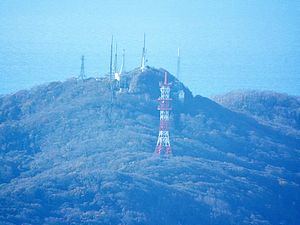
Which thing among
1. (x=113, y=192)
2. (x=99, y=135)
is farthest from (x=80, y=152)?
(x=113, y=192)

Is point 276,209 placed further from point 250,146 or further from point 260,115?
point 260,115

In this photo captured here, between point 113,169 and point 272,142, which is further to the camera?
point 272,142

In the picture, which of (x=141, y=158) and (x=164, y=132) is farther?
(x=164, y=132)

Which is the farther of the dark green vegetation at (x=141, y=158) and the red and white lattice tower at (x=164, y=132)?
the red and white lattice tower at (x=164, y=132)

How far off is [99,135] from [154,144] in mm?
4661

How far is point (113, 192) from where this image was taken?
64.0 m

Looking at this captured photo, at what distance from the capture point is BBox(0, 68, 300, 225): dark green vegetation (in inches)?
2468

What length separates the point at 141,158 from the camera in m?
72.2

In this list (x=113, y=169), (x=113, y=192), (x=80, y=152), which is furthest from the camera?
(x=80, y=152)

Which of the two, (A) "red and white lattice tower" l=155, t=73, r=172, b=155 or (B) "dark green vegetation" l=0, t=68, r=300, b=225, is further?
(A) "red and white lattice tower" l=155, t=73, r=172, b=155

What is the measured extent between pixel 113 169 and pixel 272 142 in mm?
16799

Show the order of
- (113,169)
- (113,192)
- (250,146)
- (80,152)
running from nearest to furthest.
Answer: (113,192), (113,169), (80,152), (250,146)

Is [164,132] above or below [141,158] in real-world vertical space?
above

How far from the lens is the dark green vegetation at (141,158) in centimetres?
6269
